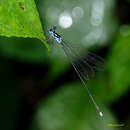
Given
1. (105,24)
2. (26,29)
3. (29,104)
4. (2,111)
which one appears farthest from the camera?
(29,104)

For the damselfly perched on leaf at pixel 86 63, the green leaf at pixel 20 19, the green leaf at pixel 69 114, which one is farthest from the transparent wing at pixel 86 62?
the green leaf at pixel 20 19

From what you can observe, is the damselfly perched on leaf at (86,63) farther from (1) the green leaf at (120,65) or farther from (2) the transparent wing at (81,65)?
(1) the green leaf at (120,65)

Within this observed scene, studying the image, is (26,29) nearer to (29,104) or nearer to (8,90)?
(8,90)

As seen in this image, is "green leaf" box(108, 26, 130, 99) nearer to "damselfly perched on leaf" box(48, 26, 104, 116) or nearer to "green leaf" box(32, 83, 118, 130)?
"damselfly perched on leaf" box(48, 26, 104, 116)

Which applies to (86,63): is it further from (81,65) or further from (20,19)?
(20,19)

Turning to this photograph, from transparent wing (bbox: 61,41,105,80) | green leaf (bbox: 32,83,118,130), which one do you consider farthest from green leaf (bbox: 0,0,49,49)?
green leaf (bbox: 32,83,118,130)

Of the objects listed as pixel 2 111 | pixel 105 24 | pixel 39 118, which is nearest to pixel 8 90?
pixel 2 111
